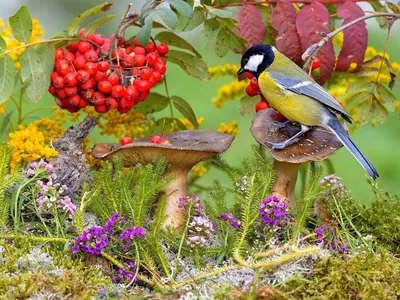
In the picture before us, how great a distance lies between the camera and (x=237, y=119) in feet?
16.0

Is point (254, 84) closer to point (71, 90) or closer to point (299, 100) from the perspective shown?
point (299, 100)

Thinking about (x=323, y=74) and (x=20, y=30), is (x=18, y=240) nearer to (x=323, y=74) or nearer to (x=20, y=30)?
(x=20, y=30)

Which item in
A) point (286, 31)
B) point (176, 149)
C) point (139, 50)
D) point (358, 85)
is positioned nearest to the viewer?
point (176, 149)

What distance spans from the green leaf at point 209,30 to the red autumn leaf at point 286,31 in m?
0.19

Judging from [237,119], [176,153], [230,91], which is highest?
[176,153]

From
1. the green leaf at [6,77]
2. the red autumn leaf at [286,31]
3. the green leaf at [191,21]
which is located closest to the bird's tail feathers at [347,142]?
the red autumn leaf at [286,31]

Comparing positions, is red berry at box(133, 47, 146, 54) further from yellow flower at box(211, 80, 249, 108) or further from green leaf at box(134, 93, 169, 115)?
yellow flower at box(211, 80, 249, 108)

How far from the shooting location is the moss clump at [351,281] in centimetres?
163

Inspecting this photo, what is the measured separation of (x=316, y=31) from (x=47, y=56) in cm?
86

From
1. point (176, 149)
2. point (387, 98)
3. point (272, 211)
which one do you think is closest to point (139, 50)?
point (176, 149)

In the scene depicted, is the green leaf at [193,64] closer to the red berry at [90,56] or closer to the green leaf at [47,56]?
the red berry at [90,56]

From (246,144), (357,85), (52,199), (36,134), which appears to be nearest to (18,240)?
(52,199)

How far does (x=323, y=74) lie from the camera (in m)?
2.27

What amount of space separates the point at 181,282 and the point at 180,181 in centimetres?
45
